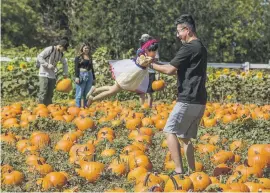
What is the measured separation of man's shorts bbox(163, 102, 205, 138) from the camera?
16.6 ft

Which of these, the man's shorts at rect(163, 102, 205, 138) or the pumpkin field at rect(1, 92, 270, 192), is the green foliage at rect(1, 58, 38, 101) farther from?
the man's shorts at rect(163, 102, 205, 138)

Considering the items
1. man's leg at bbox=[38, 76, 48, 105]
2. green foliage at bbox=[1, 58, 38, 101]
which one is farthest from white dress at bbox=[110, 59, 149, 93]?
green foliage at bbox=[1, 58, 38, 101]

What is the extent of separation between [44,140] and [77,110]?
255 centimetres

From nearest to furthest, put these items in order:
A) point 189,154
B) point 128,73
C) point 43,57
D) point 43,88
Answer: point 189,154, point 128,73, point 43,57, point 43,88

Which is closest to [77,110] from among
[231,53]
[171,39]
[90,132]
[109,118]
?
[109,118]

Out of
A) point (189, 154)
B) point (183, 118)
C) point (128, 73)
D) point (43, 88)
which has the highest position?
point (128, 73)

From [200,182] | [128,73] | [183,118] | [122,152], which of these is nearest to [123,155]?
[122,152]

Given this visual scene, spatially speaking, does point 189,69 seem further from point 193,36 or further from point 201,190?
point 201,190

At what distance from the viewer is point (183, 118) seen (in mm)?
5086

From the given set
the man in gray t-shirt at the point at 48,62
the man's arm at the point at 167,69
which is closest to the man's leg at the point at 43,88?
the man in gray t-shirt at the point at 48,62

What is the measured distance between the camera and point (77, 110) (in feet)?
30.2

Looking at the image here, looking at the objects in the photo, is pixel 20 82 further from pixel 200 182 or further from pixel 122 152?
pixel 200 182

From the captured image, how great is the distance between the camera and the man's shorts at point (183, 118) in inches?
199

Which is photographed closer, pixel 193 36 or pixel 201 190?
pixel 201 190
